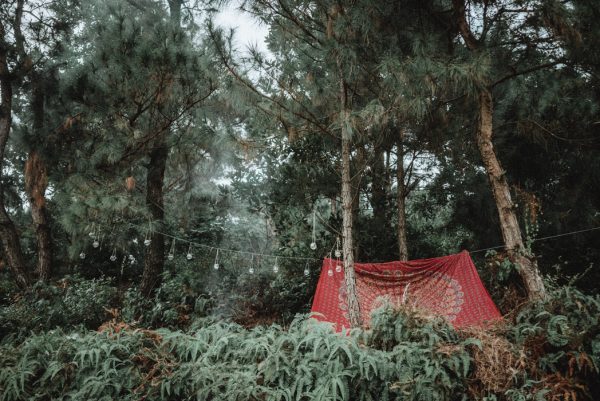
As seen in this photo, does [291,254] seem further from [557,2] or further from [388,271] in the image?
[557,2]

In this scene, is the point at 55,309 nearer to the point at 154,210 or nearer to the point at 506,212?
the point at 154,210

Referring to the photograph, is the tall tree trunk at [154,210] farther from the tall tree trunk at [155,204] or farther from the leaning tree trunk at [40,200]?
the leaning tree trunk at [40,200]

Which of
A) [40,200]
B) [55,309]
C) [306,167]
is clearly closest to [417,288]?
[306,167]

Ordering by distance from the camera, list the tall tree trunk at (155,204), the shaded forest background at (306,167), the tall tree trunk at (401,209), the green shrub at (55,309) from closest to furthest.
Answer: the shaded forest background at (306,167) → the green shrub at (55,309) → the tall tree trunk at (401,209) → the tall tree trunk at (155,204)

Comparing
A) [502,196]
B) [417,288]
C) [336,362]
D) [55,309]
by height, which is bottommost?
[336,362]

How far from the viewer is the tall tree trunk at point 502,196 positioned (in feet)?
12.5

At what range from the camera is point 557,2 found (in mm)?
3395

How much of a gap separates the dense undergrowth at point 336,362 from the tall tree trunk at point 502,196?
0.80 m

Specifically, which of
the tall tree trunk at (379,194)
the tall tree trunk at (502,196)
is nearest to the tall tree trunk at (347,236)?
the tall tree trunk at (502,196)

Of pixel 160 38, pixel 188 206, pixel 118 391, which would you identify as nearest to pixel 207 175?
pixel 188 206

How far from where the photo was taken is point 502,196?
4102 mm

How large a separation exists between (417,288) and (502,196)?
157cm

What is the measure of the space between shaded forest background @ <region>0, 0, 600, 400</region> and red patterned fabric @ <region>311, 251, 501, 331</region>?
0.33 meters

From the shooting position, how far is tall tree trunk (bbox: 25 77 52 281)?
5.51 meters
